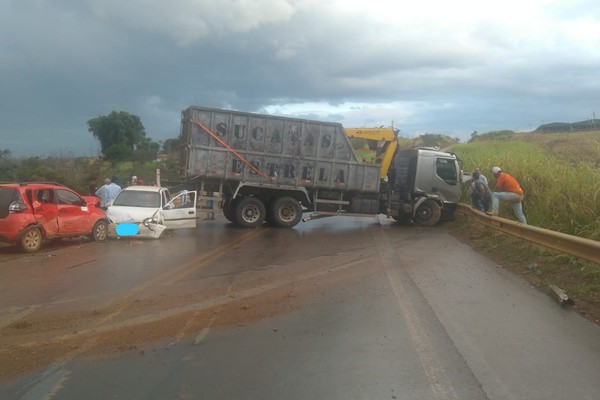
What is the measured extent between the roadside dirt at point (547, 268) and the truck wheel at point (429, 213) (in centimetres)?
467

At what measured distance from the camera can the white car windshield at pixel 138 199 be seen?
1488 cm

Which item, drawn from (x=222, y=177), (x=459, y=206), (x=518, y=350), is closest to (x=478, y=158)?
(x=459, y=206)

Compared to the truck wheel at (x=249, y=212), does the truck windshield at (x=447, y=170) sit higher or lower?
higher

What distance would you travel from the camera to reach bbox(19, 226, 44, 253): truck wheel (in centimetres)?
1172

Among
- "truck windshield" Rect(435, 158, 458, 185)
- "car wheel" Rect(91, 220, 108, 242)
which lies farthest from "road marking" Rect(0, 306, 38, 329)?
"truck windshield" Rect(435, 158, 458, 185)

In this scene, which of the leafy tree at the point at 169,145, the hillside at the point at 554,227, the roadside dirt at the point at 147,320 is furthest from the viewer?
the leafy tree at the point at 169,145

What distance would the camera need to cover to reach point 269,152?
1691 cm

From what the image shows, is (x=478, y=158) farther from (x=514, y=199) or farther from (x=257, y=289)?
(x=257, y=289)

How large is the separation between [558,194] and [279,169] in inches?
314

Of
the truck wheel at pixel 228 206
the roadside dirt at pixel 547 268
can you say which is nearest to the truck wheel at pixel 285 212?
the truck wheel at pixel 228 206

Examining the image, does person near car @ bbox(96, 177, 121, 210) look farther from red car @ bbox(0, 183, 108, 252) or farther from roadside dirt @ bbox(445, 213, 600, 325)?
roadside dirt @ bbox(445, 213, 600, 325)

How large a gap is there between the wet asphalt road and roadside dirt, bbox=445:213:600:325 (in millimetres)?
341

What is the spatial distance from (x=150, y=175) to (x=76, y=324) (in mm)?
26790

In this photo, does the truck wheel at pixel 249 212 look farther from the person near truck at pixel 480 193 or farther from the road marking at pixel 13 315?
the road marking at pixel 13 315
